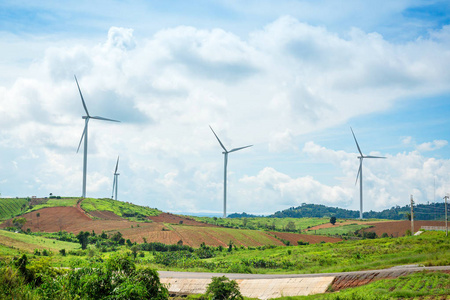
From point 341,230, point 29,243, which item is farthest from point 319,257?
point 341,230

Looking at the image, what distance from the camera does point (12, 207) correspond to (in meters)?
176

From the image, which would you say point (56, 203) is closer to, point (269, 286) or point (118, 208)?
point (118, 208)

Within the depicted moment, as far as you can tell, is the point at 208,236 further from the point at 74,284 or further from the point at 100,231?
the point at 74,284

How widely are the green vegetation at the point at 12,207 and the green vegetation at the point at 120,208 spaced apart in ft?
75.4

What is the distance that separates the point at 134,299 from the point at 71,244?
91.9m

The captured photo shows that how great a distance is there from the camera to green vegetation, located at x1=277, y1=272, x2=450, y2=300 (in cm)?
3322

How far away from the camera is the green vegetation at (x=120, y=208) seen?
168575 mm

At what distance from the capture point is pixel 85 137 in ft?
488

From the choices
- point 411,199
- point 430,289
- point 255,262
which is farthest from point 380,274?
point 411,199

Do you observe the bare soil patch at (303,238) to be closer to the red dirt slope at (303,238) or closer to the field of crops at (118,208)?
the red dirt slope at (303,238)

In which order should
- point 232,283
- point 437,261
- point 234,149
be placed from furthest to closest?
point 234,149 → point 437,261 → point 232,283

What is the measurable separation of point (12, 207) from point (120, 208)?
41282 mm

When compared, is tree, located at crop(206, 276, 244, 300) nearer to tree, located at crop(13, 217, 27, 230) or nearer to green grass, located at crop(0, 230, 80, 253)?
green grass, located at crop(0, 230, 80, 253)

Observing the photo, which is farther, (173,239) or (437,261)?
(173,239)
